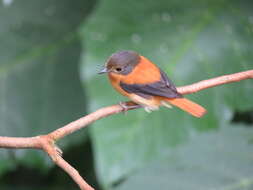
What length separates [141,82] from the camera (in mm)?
1988

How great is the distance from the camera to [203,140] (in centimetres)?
248

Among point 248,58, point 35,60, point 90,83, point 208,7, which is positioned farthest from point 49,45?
point 248,58

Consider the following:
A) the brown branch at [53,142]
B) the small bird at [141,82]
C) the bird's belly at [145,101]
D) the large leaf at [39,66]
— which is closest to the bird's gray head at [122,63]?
the small bird at [141,82]

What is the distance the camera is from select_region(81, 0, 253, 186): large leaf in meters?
2.40

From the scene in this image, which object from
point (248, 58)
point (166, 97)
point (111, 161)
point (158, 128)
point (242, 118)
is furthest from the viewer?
point (242, 118)

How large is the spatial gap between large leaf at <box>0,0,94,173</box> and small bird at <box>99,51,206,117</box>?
107 cm

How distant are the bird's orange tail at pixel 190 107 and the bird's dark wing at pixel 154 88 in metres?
0.04

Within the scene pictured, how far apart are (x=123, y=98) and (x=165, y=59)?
1.01ft

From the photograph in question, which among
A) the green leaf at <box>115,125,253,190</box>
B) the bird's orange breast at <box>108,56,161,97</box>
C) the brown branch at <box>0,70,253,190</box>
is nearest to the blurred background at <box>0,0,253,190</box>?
the green leaf at <box>115,125,253,190</box>

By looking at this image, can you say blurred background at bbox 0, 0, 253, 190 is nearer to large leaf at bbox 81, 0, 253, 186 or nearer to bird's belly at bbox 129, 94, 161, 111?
large leaf at bbox 81, 0, 253, 186

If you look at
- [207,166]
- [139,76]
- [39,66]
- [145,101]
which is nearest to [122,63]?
[139,76]

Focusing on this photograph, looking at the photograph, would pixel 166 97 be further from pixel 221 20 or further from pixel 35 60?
pixel 35 60

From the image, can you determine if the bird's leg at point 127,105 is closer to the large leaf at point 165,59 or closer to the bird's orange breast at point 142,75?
the bird's orange breast at point 142,75

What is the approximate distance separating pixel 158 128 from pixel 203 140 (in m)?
0.21
